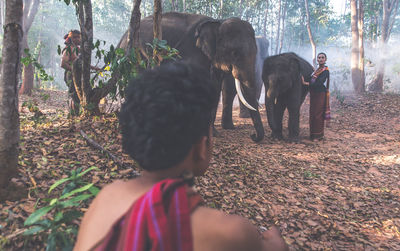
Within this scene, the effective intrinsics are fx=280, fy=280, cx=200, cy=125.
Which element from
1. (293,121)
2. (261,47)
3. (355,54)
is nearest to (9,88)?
(293,121)

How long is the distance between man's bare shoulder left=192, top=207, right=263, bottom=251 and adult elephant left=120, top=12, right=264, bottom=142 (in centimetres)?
533

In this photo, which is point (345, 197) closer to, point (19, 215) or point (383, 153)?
point (383, 153)

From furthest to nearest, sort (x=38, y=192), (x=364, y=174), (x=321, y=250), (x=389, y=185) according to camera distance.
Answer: (x=364, y=174) < (x=389, y=185) < (x=321, y=250) < (x=38, y=192)

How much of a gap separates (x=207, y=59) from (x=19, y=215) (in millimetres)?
5440

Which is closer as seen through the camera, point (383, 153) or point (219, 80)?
point (383, 153)

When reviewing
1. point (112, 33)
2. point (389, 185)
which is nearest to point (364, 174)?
point (389, 185)

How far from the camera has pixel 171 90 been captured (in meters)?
1.13

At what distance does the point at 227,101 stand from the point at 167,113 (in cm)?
715

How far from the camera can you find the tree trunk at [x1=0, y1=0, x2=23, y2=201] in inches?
93.7

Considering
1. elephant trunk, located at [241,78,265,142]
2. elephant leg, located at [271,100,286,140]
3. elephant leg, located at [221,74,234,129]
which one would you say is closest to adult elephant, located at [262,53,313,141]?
elephant leg, located at [271,100,286,140]

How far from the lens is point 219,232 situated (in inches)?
38.1

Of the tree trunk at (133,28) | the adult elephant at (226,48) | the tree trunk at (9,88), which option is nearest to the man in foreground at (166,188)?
the tree trunk at (9,88)

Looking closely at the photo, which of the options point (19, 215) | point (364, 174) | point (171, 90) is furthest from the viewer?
point (364, 174)

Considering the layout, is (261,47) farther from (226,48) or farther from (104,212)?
(104,212)
